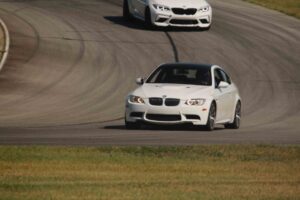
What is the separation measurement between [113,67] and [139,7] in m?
7.22

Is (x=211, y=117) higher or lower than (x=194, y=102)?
lower

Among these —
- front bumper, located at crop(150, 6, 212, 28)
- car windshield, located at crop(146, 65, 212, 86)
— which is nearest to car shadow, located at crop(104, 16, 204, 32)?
front bumper, located at crop(150, 6, 212, 28)

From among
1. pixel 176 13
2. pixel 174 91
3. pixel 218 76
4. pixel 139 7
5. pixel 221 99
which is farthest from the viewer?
pixel 139 7

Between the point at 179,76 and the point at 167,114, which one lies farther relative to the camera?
the point at 179,76

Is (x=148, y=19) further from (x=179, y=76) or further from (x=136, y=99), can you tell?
(x=136, y=99)

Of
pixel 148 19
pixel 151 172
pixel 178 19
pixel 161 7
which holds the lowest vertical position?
pixel 148 19

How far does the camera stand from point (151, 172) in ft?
50.8

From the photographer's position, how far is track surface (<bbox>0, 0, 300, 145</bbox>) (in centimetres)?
2266

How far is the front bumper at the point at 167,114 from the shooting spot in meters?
23.3

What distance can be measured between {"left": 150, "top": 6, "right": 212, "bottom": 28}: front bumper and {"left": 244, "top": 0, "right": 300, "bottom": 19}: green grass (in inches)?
281

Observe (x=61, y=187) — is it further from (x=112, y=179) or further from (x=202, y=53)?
(x=202, y=53)

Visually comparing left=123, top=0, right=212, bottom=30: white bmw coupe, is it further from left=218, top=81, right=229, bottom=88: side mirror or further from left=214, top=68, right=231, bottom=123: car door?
left=218, top=81, right=229, bottom=88: side mirror

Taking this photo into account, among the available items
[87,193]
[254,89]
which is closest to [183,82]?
[254,89]

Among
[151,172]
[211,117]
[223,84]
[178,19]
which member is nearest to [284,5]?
[178,19]
